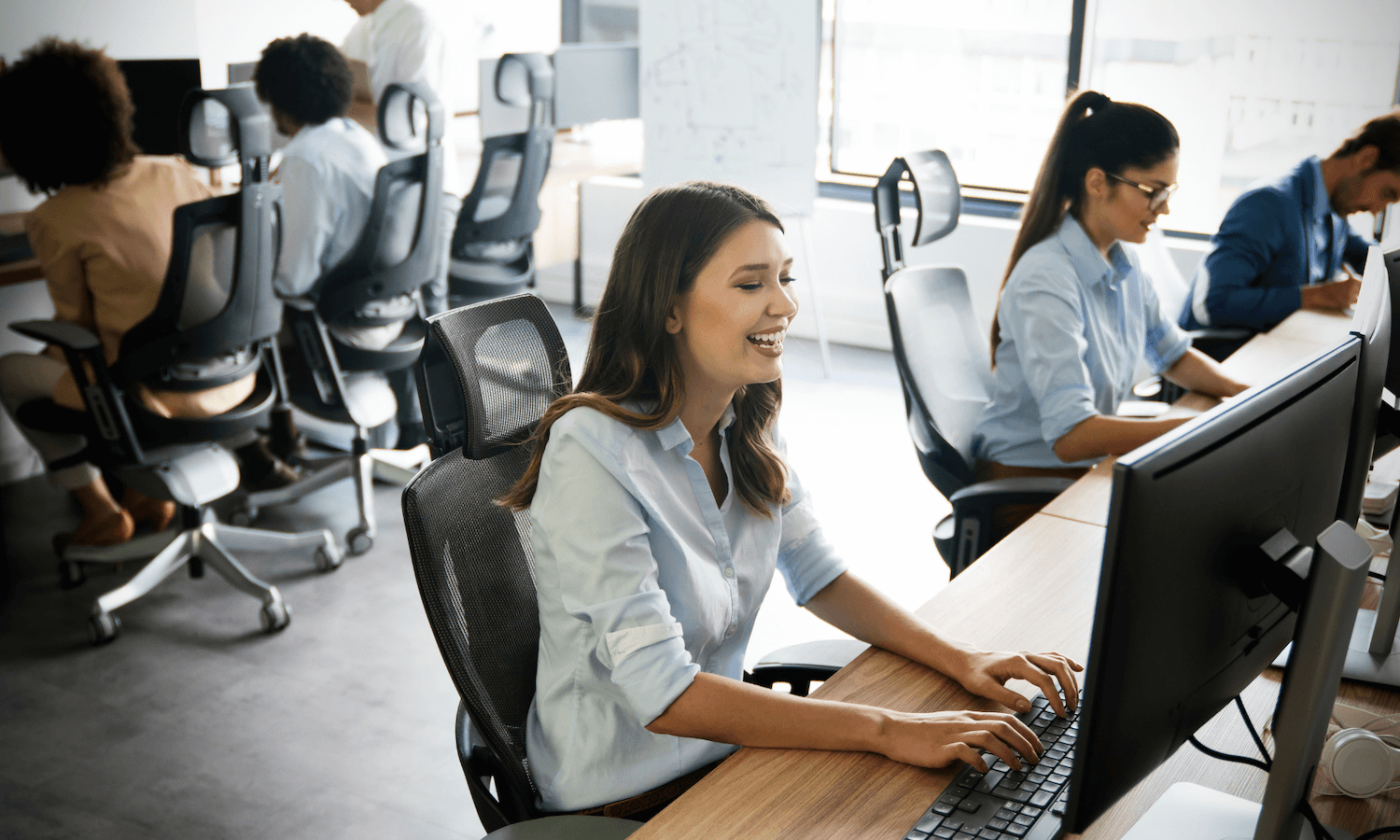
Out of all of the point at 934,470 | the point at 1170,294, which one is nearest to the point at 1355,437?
the point at 934,470

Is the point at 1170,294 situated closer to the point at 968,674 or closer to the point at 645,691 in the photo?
the point at 968,674

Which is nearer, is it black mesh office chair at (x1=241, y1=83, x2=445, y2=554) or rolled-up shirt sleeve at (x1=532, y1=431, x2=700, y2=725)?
rolled-up shirt sleeve at (x1=532, y1=431, x2=700, y2=725)

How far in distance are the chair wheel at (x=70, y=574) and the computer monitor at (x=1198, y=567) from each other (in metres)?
2.80

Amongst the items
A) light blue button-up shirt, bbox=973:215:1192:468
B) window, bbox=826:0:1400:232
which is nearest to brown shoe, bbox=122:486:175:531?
light blue button-up shirt, bbox=973:215:1192:468

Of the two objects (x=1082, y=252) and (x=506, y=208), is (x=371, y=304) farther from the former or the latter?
(x=1082, y=252)

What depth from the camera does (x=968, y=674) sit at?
4.14 feet

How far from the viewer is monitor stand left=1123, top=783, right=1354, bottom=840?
41.2 inches

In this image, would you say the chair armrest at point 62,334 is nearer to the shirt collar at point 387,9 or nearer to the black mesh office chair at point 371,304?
the black mesh office chair at point 371,304

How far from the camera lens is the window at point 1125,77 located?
4.18 metres

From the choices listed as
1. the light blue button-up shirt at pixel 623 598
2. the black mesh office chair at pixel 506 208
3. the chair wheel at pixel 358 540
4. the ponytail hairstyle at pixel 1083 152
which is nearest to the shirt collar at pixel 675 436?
the light blue button-up shirt at pixel 623 598

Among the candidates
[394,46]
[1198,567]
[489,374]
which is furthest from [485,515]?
[394,46]

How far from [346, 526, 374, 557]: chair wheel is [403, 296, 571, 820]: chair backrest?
6.27 feet

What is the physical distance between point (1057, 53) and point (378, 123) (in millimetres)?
2775

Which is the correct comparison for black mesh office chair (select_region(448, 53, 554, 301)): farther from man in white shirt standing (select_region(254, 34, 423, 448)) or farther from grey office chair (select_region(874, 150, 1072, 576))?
grey office chair (select_region(874, 150, 1072, 576))
